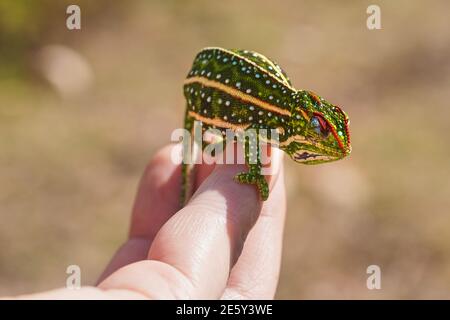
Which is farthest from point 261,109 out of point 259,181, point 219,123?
point 259,181

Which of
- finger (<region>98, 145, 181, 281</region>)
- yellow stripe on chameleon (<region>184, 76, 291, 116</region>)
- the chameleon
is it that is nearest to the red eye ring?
the chameleon

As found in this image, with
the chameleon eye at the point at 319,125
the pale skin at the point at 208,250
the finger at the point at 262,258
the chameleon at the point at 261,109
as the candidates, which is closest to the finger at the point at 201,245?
the pale skin at the point at 208,250

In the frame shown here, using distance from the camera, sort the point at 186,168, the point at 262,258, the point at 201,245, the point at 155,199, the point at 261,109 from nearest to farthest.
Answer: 1. the point at 201,245
2. the point at 262,258
3. the point at 261,109
4. the point at 186,168
5. the point at 155,199

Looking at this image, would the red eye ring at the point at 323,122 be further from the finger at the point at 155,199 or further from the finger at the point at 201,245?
the finger at the point at 155,199

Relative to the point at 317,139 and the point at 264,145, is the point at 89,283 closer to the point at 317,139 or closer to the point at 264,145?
the point at 264,145

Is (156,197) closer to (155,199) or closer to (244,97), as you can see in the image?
(155,199)

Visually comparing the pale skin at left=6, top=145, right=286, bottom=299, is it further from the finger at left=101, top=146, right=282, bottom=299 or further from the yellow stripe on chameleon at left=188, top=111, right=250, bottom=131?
the yellow stripe on chameleon at left=188, top=111, right=250, bottom=131

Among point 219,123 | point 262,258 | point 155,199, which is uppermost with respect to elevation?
point 219,123
